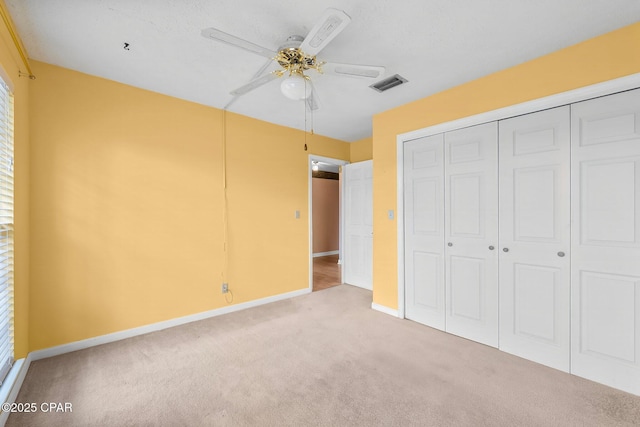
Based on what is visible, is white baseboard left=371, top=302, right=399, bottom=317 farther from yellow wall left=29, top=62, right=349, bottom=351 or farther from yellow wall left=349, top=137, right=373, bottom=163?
yellow wall left=349, top=137, right=373, bottom=163

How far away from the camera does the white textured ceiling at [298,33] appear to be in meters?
1.70

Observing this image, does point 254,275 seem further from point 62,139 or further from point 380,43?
point 380,43

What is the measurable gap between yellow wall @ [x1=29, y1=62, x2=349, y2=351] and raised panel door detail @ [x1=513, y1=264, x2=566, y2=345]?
2844 mm

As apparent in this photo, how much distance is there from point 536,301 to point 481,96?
1.93 m

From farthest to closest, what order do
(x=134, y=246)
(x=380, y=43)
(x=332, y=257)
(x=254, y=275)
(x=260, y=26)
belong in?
(x=332, y=257) < (x=254, y=275) < (x=134, y=246) < (x=380, y=43) < (x=260, y=26)

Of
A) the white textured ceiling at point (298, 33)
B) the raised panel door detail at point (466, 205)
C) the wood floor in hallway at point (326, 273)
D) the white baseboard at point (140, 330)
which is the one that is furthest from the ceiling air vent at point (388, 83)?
the wood floor in hallway at point (326, 273)

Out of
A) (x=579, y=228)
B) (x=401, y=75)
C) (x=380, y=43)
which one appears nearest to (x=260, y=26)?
(x=380, y=43)

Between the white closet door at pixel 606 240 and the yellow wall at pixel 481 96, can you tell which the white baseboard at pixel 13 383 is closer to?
the yellow wall at pixel 481 96

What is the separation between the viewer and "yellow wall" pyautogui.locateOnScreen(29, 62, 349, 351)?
2342 mm

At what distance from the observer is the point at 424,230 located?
3061 millimetres

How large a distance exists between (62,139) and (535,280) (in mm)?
4346

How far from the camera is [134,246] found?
9.05 ft

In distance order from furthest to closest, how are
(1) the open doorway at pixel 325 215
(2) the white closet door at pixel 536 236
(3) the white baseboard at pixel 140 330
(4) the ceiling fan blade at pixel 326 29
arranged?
(1) the open doorway at pixel 325 215, (3) the white baseboard at pixel 140 330, (2) the white closet door at pixel 536 236, (4) the ceiling fan blade at pixel 326 29

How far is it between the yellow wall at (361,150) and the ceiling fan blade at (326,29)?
306 centimetres
